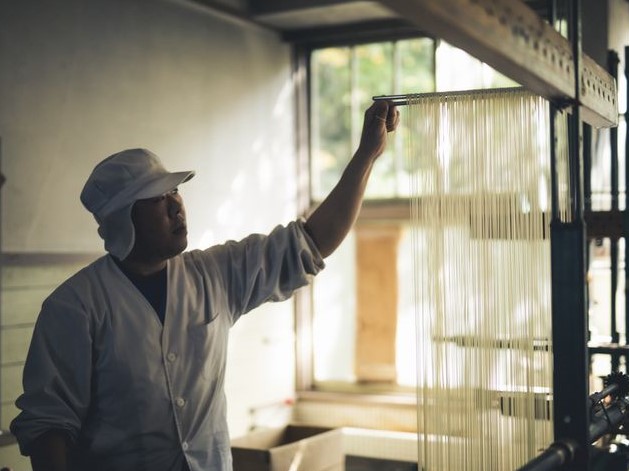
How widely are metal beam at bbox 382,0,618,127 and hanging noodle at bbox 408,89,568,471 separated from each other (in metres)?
0.34

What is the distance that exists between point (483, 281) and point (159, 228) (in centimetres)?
85

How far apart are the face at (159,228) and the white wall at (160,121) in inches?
66.6

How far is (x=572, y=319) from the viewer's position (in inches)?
64.8

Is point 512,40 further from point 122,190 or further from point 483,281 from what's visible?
point 122,190

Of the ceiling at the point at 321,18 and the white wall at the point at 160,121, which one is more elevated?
the ceiling at the point at 321,18

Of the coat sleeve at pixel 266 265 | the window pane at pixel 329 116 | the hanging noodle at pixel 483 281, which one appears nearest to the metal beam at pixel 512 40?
the hanging noodle at pixel 483 281

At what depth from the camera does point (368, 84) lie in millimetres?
5676

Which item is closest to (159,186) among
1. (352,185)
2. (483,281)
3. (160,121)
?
(352,185)

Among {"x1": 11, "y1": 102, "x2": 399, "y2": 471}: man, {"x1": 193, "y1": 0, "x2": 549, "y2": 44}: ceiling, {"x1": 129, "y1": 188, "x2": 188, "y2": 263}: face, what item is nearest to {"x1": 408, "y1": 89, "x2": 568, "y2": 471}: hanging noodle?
{"x1": 11, "y1": 102, "x2": 399, "y2": 471}: man

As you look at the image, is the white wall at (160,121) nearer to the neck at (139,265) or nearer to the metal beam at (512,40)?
the neck at (139,265)

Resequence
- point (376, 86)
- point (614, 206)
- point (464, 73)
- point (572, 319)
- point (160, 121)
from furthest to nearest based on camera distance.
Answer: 1. point (376, 86)
2. point (464, 73)
3. point (160, 121)
4. point (614, 206)
5. point (572, 319)

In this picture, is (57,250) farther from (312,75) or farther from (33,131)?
(312,75)

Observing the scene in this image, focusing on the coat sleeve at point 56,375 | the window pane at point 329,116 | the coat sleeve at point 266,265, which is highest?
the window pane at point 329,116

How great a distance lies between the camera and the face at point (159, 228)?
2205 millimetres
